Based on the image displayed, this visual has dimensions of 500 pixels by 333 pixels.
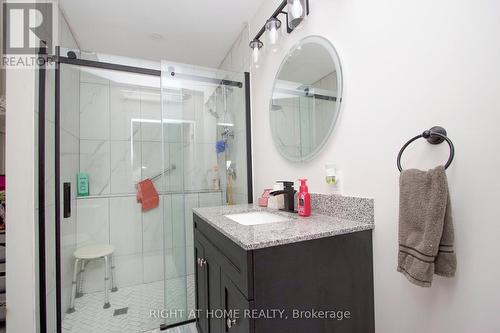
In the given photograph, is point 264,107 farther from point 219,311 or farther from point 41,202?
point 41,202

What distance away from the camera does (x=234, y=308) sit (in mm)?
851

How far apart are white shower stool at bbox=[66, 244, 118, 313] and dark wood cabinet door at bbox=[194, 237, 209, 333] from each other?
3.44 ft

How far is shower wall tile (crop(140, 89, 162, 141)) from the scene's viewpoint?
2502mm

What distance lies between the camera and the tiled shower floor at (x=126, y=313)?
65.2 inches

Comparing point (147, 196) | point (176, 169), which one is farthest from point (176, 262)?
point (147, 196)

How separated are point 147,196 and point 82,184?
24.0 inches

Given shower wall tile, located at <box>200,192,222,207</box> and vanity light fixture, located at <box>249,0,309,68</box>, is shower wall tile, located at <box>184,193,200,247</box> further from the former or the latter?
vanity light fixture, located at <box>249,0,309,68</box>

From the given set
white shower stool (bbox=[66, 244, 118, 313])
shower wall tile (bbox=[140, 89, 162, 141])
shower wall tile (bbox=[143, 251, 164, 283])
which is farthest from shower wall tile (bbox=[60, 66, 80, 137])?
shower wall tile (bbox=[143, 251, 164, 283])

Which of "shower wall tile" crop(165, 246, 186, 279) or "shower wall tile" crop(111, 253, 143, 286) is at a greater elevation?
"shower wall tile" crop(165, 246, 186, 279)

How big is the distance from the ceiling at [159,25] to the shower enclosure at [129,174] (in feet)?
0.98

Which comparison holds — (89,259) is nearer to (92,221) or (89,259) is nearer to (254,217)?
(92,221)

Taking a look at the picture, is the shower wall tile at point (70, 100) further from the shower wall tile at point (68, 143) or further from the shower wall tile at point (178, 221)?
the shower wall tile at point (178, 221)

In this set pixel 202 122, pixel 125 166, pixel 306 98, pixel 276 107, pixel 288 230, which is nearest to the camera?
pixel 288 230

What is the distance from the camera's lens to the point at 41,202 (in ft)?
4.44
